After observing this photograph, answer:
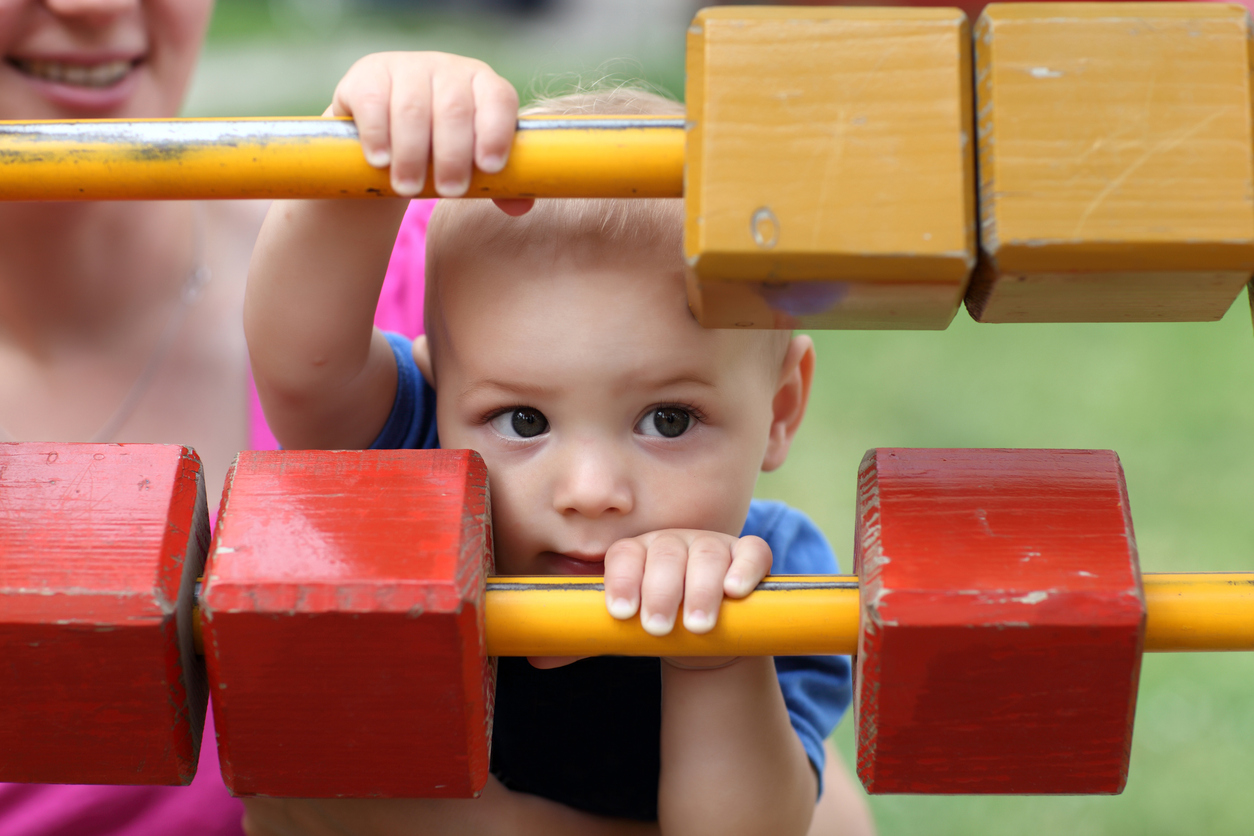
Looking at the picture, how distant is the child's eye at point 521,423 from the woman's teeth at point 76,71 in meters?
0.56

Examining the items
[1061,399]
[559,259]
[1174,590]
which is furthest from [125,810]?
[1061,399]

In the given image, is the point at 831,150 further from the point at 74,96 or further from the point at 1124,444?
the point at 1124,444

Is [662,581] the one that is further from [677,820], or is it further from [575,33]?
[575,33]

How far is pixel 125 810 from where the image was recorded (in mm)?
1142

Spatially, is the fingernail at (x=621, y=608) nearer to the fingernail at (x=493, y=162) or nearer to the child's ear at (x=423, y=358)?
the fingernail at (x=493, y=162)

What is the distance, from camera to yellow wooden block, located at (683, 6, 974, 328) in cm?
63

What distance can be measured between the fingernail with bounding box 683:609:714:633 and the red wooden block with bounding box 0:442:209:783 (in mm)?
312

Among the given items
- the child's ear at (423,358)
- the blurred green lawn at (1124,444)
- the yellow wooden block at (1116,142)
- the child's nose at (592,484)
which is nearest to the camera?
the yellow wooden block at (1116,142)

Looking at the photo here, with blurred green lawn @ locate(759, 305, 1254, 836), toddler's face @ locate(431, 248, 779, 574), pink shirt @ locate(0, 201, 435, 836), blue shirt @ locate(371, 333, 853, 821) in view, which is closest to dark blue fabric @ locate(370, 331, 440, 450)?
blue shirt @ locate(371, 333, 853, 821)

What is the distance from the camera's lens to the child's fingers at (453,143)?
0.72 metres

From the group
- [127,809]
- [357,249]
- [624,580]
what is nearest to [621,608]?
[624,580]

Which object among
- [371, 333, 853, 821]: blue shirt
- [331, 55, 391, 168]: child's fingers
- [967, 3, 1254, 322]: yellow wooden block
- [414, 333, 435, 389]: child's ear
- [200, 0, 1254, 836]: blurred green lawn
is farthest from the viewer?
[200, 0, 1254, 836]: blurred green lawn

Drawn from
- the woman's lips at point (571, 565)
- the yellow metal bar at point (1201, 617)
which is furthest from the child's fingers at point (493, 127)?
the yellow metal bar at point (1201, 617)

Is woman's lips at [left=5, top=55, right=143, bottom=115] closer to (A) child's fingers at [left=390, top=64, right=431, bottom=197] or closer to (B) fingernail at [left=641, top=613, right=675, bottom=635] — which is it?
(A) child's fingers at [left=390, top=64, right=431, bottom=197]
